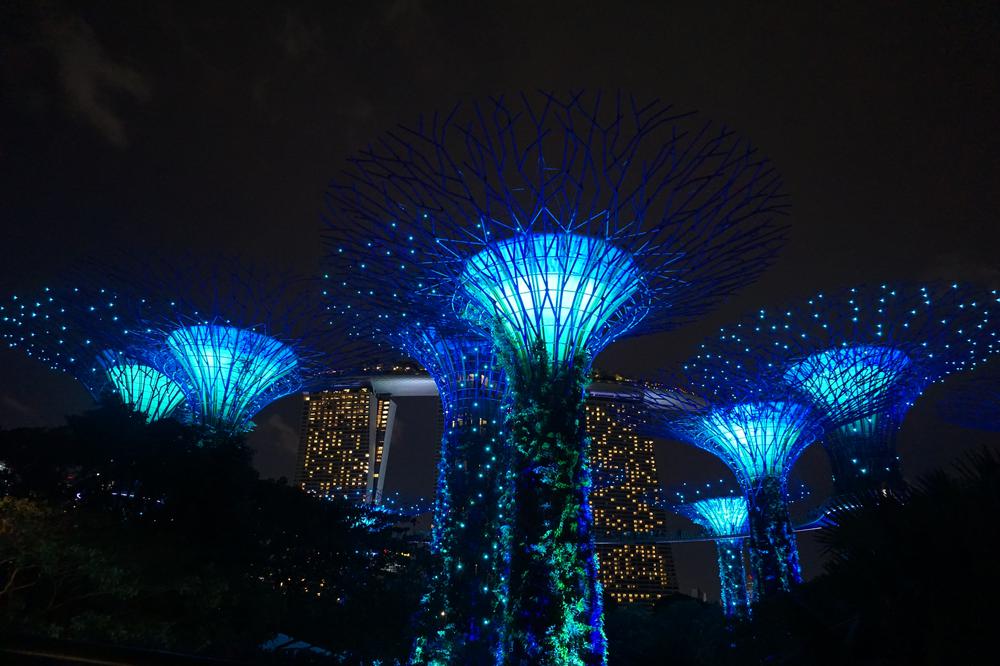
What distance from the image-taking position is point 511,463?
40.4 feet

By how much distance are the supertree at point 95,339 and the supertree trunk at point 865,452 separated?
95.4 feet

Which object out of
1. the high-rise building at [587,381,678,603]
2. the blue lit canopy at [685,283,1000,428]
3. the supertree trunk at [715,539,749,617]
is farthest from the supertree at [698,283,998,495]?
the high-rise building at [587,381,678,603]

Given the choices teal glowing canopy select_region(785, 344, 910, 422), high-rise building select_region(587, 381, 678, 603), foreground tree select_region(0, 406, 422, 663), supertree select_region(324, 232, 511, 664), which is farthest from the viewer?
high-rise building select_region(587, 381, 678, 603)

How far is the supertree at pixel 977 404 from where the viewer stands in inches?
1152

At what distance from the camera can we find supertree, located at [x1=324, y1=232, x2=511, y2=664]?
15.9m

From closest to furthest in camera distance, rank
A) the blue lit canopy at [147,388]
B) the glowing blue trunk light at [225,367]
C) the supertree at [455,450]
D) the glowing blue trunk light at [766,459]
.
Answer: the supertree at [455,450] → the glowing blue trunk light at [766,459] → the glowing blue trunk light at [225,367] → the blue lit canopy at [147,388]

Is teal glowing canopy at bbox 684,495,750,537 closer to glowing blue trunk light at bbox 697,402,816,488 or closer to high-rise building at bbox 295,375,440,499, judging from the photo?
glowing blue trunk light at bbox 697,402,816,488

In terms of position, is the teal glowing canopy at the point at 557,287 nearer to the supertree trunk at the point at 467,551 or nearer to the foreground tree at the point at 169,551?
the supertree trunk at the point at 467,551

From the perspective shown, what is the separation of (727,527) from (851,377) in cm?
2004

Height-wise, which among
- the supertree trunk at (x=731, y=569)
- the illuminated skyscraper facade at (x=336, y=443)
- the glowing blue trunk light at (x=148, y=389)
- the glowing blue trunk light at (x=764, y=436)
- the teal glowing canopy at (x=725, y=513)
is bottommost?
the supertree trunk at (x=731, y=569)

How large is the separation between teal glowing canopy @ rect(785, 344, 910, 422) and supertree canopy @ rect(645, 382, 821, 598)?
1227 millimetres

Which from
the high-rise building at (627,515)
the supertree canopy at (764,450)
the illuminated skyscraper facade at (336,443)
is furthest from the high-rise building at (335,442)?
the supertree canopy at (764,450)

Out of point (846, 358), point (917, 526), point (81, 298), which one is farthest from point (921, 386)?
point (81, 298)

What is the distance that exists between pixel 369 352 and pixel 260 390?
4811mm
